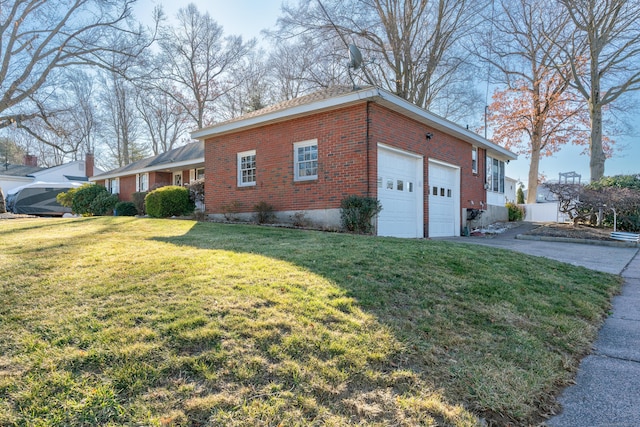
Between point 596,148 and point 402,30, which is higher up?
point 402,30

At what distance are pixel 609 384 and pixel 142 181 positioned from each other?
79.5 ft

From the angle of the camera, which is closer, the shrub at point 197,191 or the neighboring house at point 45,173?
the shrub at point 197,191

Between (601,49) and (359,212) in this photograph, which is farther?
(601,49)

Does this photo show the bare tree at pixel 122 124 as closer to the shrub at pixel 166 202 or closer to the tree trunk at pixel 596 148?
the shrub at pixel 166 202

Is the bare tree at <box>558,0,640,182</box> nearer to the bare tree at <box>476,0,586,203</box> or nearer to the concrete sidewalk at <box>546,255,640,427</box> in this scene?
the bare tree at <box>476,0,586,203</box>

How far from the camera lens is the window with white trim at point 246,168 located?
11.4m

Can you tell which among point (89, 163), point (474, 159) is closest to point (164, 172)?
point (89, 163)

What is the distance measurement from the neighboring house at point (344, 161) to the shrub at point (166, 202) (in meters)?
1.78

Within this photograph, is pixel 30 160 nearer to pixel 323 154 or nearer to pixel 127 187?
pixel 127 187

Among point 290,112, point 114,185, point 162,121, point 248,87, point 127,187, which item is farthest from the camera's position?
point 162,121

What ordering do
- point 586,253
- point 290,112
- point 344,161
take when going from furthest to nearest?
point 290,112, point 344,161, point 586,253

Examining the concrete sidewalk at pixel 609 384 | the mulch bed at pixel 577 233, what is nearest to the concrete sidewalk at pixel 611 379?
the concrete sidewalk at pixel 609 384

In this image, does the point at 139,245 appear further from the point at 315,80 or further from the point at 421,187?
the point at 315,80

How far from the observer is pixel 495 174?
17.0 metres
